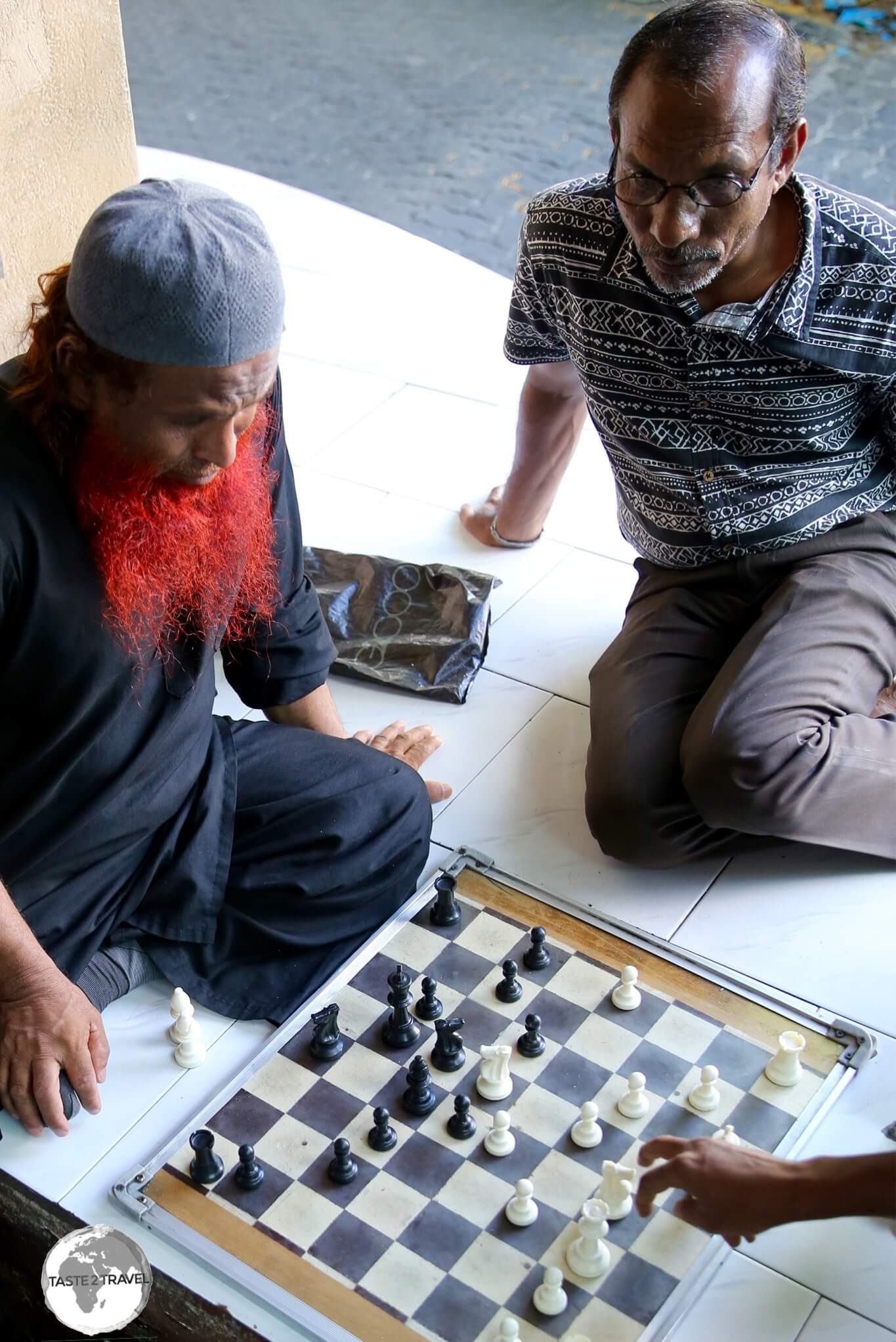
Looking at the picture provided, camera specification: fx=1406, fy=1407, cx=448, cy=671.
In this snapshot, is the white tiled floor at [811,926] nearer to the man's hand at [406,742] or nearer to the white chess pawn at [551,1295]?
the man's hand at [406,742]

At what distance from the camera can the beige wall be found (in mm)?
2506

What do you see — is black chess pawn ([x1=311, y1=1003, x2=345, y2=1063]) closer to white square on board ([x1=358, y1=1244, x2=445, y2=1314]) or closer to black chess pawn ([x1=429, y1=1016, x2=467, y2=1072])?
black chess pawn ([x1=429, y1=1016, x2=467, y2=1072])

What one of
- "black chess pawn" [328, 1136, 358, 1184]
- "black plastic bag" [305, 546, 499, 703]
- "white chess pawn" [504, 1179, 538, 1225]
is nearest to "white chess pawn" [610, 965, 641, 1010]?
"white chess pawn" [504, 1179, 538, 1225]

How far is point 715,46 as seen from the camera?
1.92m

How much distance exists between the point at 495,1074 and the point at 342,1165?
0.24m

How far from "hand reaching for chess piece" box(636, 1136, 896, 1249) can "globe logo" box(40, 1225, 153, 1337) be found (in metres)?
0.63

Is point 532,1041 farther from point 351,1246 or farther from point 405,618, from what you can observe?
point 405,618

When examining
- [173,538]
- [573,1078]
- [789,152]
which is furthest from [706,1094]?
[789,152]

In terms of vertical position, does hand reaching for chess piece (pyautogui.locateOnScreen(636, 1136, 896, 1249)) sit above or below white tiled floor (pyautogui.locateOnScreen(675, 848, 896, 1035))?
above

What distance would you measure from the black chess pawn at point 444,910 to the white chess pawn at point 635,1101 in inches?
16.2

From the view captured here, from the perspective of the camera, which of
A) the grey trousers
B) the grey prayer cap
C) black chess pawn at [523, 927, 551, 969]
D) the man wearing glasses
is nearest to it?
the grey prayer cap

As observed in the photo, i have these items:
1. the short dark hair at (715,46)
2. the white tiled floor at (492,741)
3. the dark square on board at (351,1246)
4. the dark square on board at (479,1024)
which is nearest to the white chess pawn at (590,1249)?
the white tiled floor at (492,741)

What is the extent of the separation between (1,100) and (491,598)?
132 cm

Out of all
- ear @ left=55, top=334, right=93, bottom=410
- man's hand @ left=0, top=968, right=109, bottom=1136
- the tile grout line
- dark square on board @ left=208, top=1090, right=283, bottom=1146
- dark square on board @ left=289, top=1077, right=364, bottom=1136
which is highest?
ear @ left=55, top=334, right=93, bottom=410
